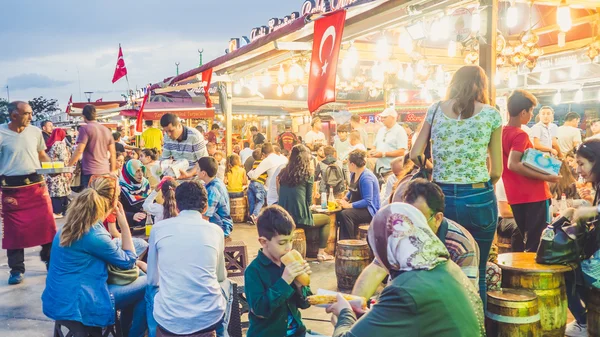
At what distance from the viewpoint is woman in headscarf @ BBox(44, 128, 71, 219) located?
440 inches

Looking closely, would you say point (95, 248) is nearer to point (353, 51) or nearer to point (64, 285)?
point (64, 285)

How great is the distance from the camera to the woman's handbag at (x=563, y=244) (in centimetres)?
392

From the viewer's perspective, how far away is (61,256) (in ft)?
12.7

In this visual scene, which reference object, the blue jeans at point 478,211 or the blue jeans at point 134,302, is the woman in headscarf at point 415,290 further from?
the blue jeans at point 134,302

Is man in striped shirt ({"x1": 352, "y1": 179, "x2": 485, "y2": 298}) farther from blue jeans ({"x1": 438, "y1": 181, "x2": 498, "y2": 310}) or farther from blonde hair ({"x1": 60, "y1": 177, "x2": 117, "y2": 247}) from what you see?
blonde hair ({"x1": 60, "y1": 177, "x2": 117, "y2": 247})

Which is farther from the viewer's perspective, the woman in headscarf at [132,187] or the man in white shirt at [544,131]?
the man in white shirt at [544,131]

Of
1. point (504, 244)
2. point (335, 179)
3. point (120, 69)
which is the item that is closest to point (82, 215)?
point (504, 244)

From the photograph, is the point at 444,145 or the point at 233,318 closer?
the point at 444,145

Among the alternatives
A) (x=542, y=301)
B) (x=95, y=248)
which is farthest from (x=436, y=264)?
(x=95, y=248)

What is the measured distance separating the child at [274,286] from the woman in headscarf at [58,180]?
943cm

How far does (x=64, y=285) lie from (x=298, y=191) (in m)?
3.50

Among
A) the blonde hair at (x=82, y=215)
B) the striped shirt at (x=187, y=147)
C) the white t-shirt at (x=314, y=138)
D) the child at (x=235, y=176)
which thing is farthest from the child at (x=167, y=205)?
the white t-shirt at (x=314, y=138)

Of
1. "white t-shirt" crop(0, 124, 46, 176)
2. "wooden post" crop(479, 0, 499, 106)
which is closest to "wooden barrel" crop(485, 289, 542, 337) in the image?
"wooden post" crop(479, 0, 499, 106)

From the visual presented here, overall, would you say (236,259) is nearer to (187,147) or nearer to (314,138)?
(187,147)
